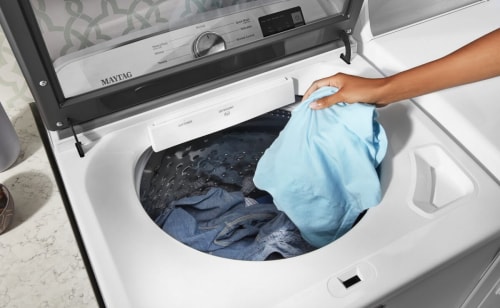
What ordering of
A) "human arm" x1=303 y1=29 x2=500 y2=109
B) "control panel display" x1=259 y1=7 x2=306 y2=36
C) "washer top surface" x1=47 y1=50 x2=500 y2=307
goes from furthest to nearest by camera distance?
"control panel display" x1=259 y1=7 x2=306 y2=36, "human arm" x1=303 y1=29 x2=500 y2=109, "washer top surface" x1=47 y1=50 x2=500 y2=307

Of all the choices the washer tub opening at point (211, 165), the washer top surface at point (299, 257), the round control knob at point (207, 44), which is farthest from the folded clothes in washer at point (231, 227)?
the round control knob at point (207, 44)

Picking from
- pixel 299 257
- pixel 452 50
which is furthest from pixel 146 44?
pixel 452 50

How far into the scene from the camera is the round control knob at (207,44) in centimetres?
93

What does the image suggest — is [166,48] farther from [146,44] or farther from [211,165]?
[211,165]

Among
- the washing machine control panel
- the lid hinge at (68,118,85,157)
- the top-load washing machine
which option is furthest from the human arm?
the lid hinge at (68,118,85,157)

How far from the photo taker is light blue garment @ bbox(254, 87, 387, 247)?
34.3 inches

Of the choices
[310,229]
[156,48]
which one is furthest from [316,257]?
[156,48]

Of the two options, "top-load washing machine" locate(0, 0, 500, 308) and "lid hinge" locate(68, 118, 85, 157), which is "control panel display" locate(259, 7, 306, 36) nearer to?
"top-load washing machine" locate(0, 0, 500, 308)

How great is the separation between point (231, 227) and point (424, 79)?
508 mm

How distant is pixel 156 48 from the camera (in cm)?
90

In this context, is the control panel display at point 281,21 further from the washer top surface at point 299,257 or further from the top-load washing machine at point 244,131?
the washer top surface at point 299,257

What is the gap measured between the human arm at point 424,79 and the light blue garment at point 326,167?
23 millimetres

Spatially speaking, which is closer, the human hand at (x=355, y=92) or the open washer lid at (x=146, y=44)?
the open washer lid at (x=146, y=44)

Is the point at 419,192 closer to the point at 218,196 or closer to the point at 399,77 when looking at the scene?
the point at 399,77
